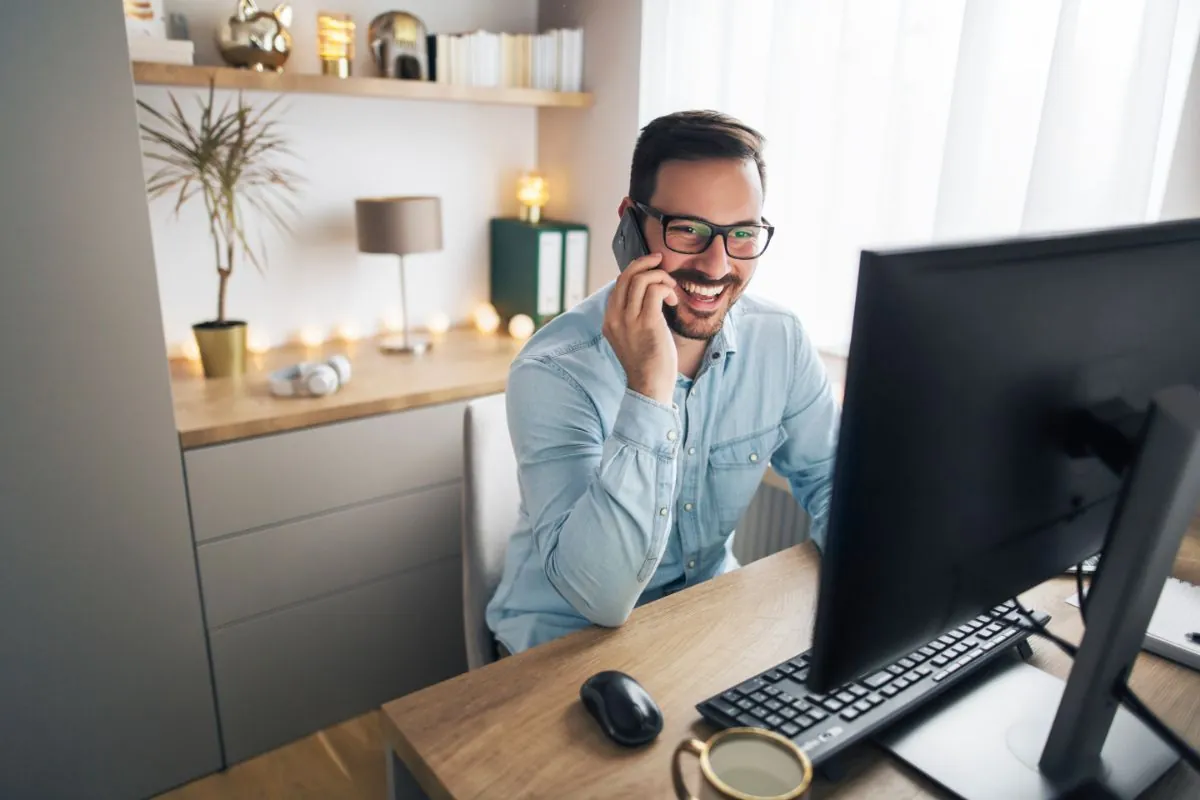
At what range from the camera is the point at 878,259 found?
20.7 inches

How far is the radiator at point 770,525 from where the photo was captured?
214 centimetres

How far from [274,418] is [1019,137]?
1622 millimetres

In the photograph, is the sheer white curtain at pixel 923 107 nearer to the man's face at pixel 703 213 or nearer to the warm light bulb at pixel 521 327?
the man's face at pixel 703 213

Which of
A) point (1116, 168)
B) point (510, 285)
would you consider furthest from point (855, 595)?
point (510, 285)

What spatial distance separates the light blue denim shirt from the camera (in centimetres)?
A: 102

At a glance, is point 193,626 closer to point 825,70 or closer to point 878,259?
point 878,259

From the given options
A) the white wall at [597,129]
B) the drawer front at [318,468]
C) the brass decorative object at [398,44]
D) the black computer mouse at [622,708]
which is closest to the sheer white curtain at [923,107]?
the white wall at [597,129]

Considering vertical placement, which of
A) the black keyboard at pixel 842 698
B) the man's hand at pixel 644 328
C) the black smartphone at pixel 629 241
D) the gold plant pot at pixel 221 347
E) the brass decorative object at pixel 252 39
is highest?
the brass decorative object at pixel 252 39

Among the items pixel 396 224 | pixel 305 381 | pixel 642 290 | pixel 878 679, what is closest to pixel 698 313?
pixel 642 290

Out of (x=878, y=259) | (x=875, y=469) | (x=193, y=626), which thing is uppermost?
(x=878, y=259)

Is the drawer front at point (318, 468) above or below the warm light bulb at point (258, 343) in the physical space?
below

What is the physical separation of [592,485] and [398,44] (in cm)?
169

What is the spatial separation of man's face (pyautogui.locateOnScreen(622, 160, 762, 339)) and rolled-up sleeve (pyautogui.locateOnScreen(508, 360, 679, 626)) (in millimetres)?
212

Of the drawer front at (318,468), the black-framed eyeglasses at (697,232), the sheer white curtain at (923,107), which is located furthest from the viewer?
the drawer front at (318,468)
